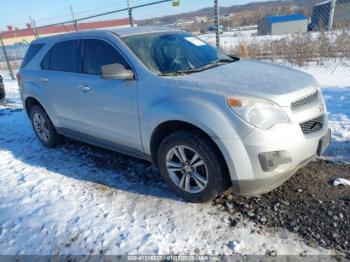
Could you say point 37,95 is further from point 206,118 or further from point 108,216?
point 206,118

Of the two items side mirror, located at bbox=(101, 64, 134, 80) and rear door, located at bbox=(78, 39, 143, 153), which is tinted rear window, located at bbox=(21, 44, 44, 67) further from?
side mirror, located at bbox=(101, 64, 134, 80)

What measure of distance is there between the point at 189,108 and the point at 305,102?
44.3 inches

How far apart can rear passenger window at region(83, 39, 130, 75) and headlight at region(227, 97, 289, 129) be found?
1.51 meters

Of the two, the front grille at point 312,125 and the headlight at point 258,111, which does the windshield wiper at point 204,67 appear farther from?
the front grille at point 312,125

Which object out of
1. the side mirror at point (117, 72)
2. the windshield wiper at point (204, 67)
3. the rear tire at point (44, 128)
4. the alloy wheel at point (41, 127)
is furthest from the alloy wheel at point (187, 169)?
the alloy wheel at point (41, 127)

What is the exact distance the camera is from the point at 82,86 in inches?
167

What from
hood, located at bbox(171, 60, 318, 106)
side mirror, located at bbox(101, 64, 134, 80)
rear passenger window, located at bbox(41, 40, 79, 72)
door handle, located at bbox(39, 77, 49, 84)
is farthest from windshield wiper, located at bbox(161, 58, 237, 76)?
door handle, located at bbox(39, 77, 49, 84)

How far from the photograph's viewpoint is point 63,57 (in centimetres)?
475

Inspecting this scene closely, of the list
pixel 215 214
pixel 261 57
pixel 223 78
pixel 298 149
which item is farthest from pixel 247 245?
pixel 261 57

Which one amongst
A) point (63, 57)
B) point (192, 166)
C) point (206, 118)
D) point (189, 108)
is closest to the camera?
point (206, 118)

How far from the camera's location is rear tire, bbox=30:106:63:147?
5.38 meters

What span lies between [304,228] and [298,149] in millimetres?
701

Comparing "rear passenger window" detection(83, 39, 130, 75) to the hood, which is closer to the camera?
the hood

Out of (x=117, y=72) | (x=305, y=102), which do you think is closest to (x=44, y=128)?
(x=117, y=72)
